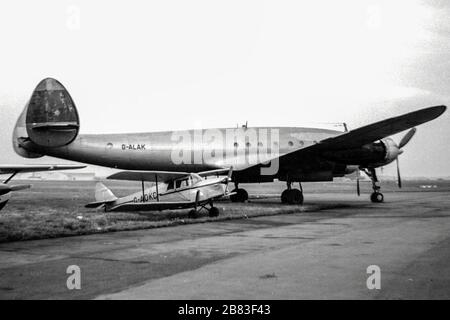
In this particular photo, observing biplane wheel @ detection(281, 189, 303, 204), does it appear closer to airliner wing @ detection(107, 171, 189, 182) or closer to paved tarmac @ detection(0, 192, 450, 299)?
airliner wing @ detection(107, 171, 189, 182)

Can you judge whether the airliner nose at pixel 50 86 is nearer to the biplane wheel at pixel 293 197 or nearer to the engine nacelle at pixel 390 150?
the biplane wheel at pixel 293 197

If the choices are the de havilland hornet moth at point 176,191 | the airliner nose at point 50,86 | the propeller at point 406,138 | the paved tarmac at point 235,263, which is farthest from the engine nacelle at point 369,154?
the airliner nose at point 50,86

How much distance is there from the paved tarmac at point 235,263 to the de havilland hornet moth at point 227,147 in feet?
22.5

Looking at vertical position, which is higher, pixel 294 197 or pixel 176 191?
pixel 176 191

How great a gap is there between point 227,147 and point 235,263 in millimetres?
16686

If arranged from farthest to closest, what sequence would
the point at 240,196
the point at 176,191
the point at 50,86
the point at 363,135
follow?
the point at 240,196 → the point at 363,135 → the point at 50,86 → the point at 176,191

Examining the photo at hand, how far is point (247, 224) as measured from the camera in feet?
46.9

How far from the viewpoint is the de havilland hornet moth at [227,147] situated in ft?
55.8

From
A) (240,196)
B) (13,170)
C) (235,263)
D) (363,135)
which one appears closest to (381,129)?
(363,135)

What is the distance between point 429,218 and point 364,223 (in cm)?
322

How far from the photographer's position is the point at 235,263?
7719 millimetres

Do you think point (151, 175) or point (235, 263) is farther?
point (151, 175)

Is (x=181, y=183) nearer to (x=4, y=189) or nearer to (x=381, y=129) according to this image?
(x=4, y=189)
